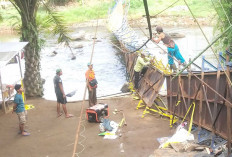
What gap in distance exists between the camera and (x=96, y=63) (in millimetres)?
20594

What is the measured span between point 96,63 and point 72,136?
41.3ft

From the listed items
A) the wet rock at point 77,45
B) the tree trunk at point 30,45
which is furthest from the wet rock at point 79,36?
the tree trunk at point 30,45

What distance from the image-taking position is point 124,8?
Answer: 22172 millimetres

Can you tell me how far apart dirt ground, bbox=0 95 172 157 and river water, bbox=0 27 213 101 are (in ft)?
9.97

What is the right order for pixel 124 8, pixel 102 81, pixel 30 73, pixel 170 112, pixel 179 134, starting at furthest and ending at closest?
pixel 124 8
pixel 102 81
pixel 30 73
pixel 170 112
pixel 179 134

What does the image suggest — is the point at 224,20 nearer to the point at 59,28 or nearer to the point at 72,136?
the point at 59,28

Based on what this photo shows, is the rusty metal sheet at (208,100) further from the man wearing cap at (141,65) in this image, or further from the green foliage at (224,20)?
the green foliage at (224,20)

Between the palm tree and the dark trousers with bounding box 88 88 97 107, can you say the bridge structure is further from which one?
the palm tree

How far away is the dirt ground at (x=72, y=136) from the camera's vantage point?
733 centimetres

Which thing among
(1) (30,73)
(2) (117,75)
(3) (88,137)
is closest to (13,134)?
(3) (88,137)

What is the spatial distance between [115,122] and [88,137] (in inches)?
48.1

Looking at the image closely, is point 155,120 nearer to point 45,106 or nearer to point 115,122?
point 115,122

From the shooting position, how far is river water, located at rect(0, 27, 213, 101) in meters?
15.1

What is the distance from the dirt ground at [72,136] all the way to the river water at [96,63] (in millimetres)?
3040
